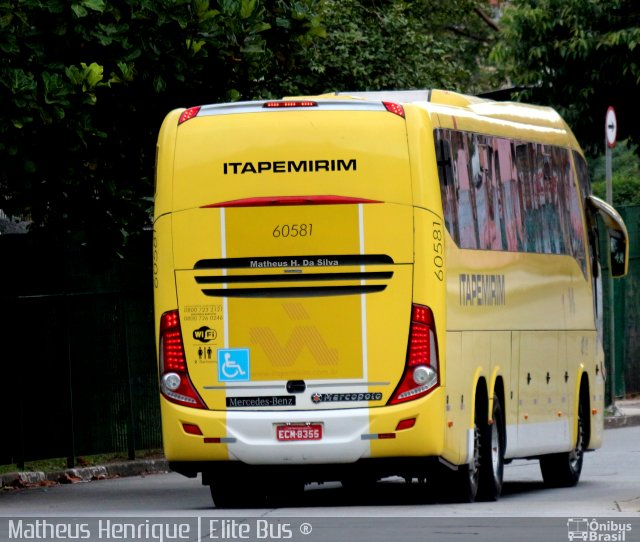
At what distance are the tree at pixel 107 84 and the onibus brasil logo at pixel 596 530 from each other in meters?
6.05

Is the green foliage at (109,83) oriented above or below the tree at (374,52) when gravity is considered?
below

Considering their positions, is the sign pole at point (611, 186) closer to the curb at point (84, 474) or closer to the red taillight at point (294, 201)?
the curb at point (84, 474)

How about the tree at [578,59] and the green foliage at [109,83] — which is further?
the tree at [578,59]

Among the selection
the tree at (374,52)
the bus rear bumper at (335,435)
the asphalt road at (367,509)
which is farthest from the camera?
the tree at (374,52)

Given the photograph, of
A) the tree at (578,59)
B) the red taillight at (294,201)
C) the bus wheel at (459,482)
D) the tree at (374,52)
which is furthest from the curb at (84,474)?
the tree at (578,59)

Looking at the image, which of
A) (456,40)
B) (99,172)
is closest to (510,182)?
(99,172)

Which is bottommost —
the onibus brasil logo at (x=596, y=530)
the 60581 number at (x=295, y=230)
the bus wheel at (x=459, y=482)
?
the onibus brasil logo at (x=596, y=530)

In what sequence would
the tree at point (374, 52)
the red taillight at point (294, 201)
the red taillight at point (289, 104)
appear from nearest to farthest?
1. the red taillight at point (294, 201)
2. the red taillight at point (289, 104)
3. the tree at point (374, 52)

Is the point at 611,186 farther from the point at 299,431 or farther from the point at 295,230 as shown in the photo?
the point at 299,431

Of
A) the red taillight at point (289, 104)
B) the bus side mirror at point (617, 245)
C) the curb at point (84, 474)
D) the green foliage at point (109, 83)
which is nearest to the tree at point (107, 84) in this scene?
the green foliage at point (109, 83)

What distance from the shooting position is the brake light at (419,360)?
14336mm

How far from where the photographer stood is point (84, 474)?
20.2 metres

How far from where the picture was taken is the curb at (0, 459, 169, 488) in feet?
62.7

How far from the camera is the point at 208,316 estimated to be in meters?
14.6
